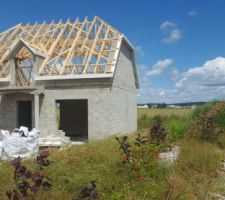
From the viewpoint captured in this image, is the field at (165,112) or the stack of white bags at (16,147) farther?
the field at (165,112)

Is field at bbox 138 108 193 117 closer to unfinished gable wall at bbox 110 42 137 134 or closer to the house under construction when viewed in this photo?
unfinished gable wall at bbox 110 42 137 134

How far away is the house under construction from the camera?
54.7 feet

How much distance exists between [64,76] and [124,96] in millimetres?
4943

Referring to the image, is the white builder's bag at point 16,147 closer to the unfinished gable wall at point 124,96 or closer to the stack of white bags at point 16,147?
the stack of white bags at point 16,147

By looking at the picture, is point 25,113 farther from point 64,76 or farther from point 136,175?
point 136,175

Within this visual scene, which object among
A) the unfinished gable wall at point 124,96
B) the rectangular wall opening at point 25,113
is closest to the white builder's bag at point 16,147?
the unfinished gable wall at point 124,96

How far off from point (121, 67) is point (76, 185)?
1331 cm

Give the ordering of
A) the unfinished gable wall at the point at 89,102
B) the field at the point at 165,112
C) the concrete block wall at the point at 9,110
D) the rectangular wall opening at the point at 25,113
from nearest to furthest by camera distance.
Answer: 1. the unfinished gable wall at the point at 89,102
2. the concrete block wall at the point at 9,110
3. the rectangular wall opening at the point at 25,113
4. the field at the point at 165,112

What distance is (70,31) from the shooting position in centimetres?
1977

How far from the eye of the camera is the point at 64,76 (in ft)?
54.3

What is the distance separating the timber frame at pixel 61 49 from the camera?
55.7ft

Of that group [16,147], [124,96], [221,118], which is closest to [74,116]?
[124,96]

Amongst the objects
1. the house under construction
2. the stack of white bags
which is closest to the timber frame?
the house under construction

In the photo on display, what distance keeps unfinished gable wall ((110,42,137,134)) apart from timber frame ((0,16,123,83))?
1230 millimetres
